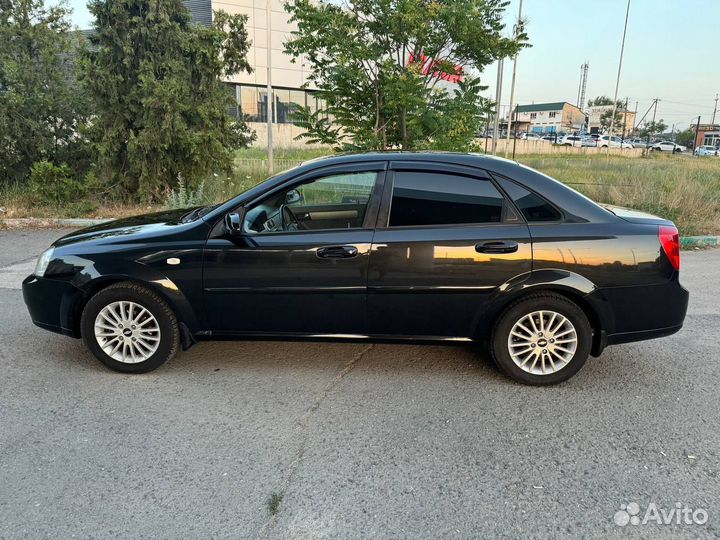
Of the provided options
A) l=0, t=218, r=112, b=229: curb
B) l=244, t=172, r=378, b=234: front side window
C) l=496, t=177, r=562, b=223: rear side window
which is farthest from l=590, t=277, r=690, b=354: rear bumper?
l=0, t=218, r=112, b=229: curb

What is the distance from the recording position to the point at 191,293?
12.3 feet

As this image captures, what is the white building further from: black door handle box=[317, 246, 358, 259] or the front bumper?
black door handle box=[317, 246, 358, 259]

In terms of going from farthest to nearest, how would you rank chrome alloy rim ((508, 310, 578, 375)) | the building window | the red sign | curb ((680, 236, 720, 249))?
the building window < the red sign < curb ((680, 236, 720, 249)) < chrome alloy rim ((508, 310, 578, 375))

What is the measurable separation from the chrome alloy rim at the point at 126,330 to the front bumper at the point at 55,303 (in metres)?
0.23

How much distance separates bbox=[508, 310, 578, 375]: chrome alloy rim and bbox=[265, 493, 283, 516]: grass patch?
1.96 metres

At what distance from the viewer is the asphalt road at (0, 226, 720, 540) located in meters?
2.43

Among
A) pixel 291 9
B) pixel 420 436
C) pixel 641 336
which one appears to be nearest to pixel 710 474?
pixel 641 336

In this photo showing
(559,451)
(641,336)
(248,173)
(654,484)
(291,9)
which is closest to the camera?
(654,484)

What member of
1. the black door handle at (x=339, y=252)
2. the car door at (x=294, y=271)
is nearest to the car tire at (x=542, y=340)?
the car door at (x=294, y=271)

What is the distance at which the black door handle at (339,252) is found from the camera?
3.62 metres

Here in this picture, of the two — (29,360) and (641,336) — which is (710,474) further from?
(29,360)

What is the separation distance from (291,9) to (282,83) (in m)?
34.8

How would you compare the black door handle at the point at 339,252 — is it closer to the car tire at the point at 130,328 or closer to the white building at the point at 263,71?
the car tire at the point at 130,328

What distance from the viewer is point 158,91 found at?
32.6 feet
